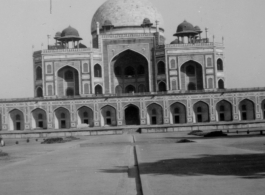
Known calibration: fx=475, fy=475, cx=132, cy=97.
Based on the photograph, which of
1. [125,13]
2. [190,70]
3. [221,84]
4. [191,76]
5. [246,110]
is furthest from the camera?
[125,13]

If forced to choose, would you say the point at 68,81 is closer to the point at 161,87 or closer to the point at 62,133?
the point at 161,87

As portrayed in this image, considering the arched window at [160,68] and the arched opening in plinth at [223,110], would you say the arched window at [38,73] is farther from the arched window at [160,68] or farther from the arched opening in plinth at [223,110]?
the arched opening in plinth at [223,110]

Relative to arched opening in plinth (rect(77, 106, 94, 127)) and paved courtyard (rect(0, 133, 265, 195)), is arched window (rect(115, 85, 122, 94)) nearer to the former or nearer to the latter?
arched opening in plinth (rect(77, 106, 94, 127))

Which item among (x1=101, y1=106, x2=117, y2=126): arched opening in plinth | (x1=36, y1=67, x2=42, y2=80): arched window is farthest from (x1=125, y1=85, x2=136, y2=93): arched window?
(x1=36, y1=67, x2=42, y2=80): arched window

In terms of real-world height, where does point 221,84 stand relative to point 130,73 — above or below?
below

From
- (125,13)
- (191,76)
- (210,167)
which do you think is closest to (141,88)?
(191,76)

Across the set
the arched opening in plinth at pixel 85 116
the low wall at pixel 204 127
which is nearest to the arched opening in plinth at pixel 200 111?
the low wall at pixel 204 127

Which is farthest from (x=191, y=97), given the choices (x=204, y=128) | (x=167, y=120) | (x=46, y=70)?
(x=46, y=70)
